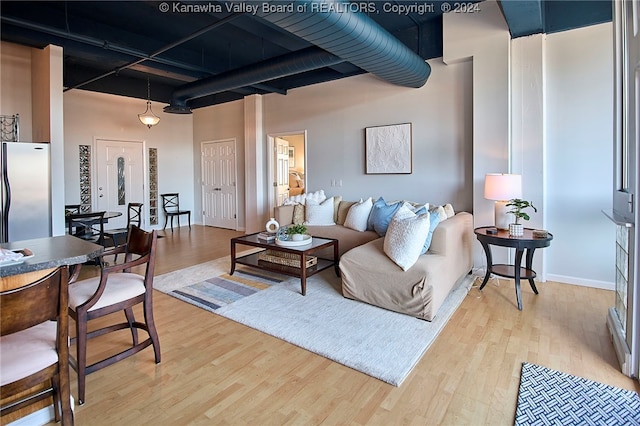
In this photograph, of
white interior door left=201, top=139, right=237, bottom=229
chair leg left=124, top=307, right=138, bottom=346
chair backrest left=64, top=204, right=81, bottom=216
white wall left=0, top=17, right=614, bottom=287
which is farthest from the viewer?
white interior door left=201, top=139, right=237, bottom=229

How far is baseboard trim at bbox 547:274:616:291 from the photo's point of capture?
3799 mm

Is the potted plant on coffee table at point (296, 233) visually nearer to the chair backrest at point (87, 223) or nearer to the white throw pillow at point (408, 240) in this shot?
the white throw pillow at point (408, 240)

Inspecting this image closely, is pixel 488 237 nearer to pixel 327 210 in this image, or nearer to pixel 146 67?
pixel 327 210

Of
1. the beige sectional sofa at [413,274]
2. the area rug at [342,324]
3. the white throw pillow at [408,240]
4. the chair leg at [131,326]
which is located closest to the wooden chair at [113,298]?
the chair leg at [131,326]

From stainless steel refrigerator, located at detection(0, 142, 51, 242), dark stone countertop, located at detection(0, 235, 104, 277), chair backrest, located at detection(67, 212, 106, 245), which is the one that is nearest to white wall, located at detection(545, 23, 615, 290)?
dark stone countertop, located at detection(0, 235, 104, 277)

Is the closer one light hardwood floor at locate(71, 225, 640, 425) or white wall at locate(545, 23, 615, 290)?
light hardwood floor at locate(71, 225, 640, 425)

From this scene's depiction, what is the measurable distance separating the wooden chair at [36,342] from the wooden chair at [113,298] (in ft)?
0.67

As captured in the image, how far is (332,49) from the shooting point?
3.37m

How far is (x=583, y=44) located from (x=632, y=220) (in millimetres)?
2691

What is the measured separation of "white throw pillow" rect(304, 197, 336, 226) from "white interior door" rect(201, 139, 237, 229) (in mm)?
3134

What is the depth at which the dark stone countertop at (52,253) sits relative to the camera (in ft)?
Result: 5.21

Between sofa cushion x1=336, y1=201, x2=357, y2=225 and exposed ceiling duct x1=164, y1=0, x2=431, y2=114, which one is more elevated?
exposed ceiling duct x1=164, y1=0, x2=431, y2=114

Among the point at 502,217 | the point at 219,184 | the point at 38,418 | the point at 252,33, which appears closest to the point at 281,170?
the point at 219,184

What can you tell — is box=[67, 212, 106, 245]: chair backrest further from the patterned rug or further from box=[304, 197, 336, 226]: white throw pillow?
box=[304, 197, 336, 226]: white throw pillow
